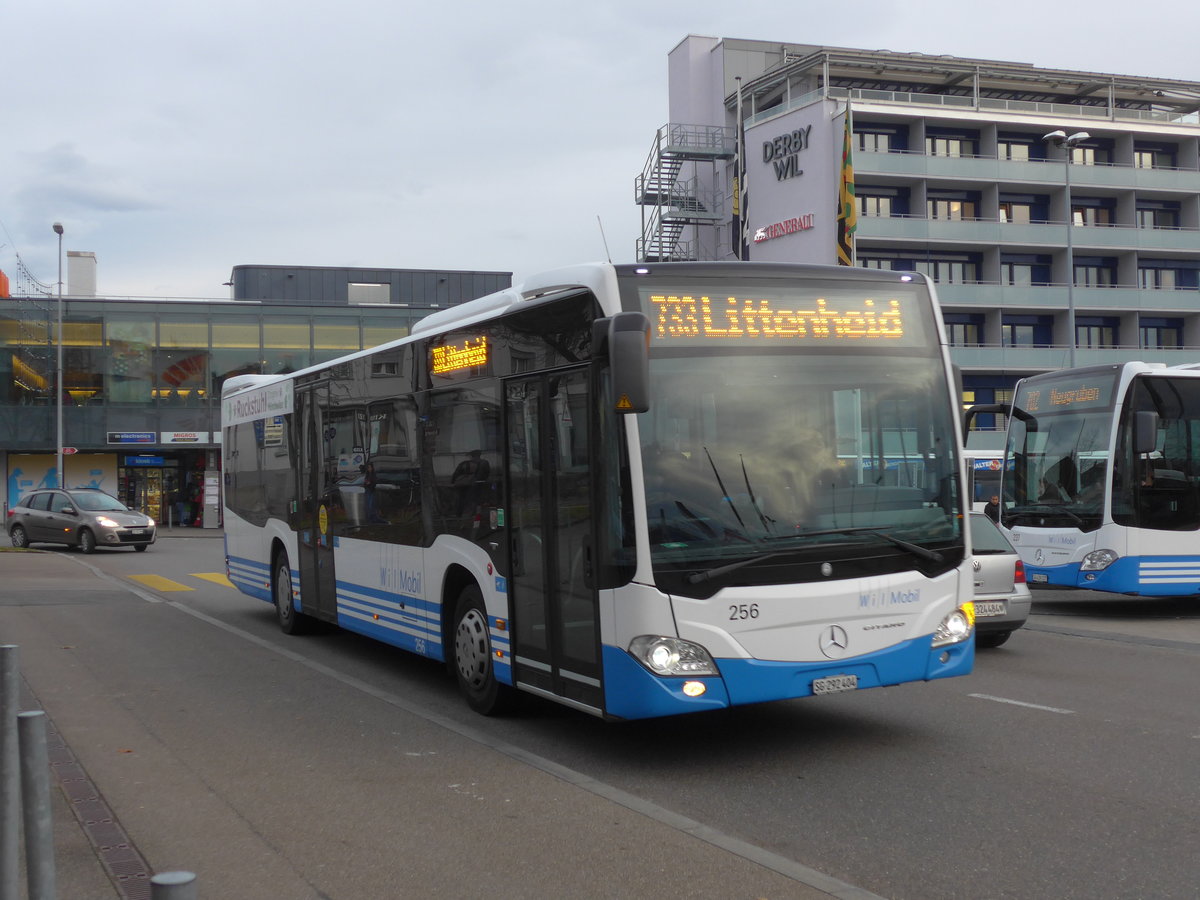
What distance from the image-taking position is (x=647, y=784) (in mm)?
6723

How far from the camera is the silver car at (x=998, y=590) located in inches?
461

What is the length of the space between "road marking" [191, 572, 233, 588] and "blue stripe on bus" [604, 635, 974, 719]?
15295 millimetres

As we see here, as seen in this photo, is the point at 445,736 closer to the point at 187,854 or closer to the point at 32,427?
the point at 187,854

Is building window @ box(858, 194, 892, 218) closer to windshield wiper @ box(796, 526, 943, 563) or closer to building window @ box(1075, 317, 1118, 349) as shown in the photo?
building window @ box(1075, 317, 1118, 349)

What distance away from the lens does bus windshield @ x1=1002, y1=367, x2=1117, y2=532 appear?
15398 mm

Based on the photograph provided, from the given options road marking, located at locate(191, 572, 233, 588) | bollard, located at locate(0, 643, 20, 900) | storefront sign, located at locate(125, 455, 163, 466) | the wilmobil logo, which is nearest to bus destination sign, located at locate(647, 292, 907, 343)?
the wilmobil logo

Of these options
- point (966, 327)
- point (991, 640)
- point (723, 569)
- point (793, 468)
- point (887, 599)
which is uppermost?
point (966, 327)

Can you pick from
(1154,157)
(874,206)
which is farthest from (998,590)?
(1154,157)

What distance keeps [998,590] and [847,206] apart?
43614mm

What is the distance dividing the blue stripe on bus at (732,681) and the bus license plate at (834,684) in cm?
3

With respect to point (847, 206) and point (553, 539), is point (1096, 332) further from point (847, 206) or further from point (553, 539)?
point (553, 539)

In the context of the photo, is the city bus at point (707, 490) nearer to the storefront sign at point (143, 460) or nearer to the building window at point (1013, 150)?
the storefront sign at point (143, 460)

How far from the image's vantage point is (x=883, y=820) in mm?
5844

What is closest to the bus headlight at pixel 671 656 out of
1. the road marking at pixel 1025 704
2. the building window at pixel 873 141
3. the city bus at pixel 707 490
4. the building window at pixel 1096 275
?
the city bus at pixel 707 490
